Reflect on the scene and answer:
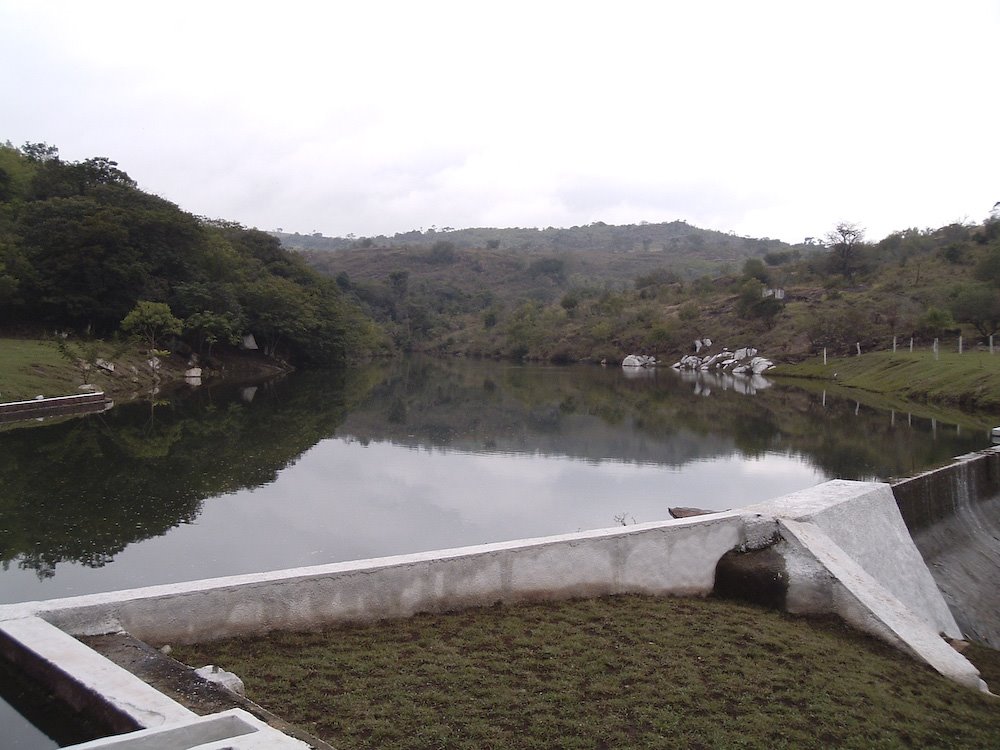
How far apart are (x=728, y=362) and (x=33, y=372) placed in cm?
4766

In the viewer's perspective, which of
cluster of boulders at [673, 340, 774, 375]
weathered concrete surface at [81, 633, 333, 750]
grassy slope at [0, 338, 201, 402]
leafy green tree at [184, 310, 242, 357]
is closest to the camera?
weathered concrete surface at [81, 633, 333, 750]

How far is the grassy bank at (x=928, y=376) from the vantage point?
28547 mm

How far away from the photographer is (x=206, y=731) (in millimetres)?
3326

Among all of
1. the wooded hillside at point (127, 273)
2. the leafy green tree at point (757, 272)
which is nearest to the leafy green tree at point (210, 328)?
the wooded hillside at point (127, 273)

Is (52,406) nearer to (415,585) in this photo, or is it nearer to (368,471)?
(368,471)

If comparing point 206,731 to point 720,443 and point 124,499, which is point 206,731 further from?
point 720,443

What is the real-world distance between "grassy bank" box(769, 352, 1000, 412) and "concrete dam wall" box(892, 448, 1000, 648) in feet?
51.9

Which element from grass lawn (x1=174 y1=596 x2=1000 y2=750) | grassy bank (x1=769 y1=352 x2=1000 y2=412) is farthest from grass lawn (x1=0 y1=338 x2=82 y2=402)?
grassy bank (x1=769 y1=352 x2=1000 y2=412)

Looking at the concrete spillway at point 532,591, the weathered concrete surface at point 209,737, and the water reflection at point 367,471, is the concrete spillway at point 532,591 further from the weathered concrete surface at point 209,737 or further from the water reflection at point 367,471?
the water reflection at point 367,471

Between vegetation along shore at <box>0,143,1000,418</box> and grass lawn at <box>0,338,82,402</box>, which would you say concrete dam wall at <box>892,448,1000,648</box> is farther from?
grass lawn at <box>0,338,82,402</box>

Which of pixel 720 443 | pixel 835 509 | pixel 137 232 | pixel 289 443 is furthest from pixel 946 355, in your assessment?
pixel 137 232

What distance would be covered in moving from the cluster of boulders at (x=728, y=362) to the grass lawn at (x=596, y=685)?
52.2m

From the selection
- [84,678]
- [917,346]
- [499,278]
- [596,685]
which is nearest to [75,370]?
[84,678]

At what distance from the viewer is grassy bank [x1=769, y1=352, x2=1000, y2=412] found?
28.5m
